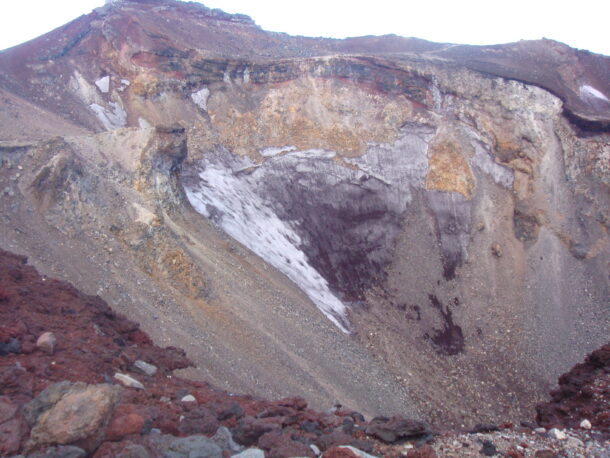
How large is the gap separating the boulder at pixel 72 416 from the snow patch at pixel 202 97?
2772 centimetres

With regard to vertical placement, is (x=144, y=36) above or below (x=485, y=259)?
above

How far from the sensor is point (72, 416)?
676 cm

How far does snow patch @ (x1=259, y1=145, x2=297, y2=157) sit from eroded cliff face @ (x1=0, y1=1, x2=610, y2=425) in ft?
0.37

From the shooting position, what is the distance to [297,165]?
98.1 feet

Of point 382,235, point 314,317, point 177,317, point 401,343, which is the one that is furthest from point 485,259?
point 177,317

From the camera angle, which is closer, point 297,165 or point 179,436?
point 179,436

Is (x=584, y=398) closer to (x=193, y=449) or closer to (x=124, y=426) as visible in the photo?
(x=193, y=449)

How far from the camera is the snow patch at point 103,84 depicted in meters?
31.7

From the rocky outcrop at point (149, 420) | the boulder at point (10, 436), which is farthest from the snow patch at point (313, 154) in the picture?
the boulder at point (10, 436)

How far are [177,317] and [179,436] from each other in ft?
29.7

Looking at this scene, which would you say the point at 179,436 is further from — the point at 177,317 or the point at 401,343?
the point at 401,343

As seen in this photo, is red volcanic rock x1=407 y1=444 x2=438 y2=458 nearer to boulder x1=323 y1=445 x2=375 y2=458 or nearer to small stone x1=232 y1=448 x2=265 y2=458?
boulder x1=323 y1=445 x2=375 y2=458

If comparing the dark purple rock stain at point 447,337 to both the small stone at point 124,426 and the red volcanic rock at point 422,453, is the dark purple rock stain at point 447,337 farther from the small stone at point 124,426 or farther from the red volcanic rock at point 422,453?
the small stone at point 124,426

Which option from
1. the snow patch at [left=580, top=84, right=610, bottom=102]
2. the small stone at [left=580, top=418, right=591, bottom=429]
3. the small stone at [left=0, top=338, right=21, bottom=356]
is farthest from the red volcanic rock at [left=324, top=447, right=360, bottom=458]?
the snow patch at [left=580, top=84, right=610, bottom=102]
